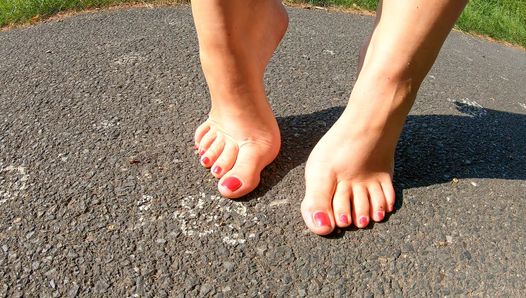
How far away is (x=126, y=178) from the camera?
1.41 m

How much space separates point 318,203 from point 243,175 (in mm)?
215

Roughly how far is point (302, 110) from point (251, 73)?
1.47 feet

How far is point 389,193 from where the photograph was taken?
4.33 feet

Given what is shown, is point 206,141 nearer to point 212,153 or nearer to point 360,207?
point 212,153

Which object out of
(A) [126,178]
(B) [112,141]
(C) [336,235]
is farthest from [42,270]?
(C) [336,235]

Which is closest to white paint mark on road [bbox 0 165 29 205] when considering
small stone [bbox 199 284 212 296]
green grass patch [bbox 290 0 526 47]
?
small stone [bbox 199 284 212 296]

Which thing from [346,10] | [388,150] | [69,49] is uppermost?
[388,150]

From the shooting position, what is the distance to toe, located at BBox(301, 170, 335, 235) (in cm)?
124

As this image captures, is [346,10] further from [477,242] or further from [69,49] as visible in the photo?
[477,242]

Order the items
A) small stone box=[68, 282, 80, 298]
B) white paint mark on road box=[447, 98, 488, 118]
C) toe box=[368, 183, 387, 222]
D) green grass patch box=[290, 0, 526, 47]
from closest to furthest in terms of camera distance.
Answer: small stone box=[68, 282, 80, 298] → toe box=[368, 183, 387, 222] → white paint mark on road box=[447, 98, 488, 118] → green grass patch box=[290, 0, 526, 47]

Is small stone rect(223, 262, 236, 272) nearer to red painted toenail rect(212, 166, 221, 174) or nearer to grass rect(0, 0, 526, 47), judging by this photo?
red painted toenail rect(212, 166, 221, 174)

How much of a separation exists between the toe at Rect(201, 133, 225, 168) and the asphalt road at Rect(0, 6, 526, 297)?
0.05 metres

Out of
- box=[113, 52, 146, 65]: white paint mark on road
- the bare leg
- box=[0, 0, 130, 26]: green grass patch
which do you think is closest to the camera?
the bare leg

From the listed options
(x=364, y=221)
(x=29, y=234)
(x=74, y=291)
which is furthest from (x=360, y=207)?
(x=29, y=234)
